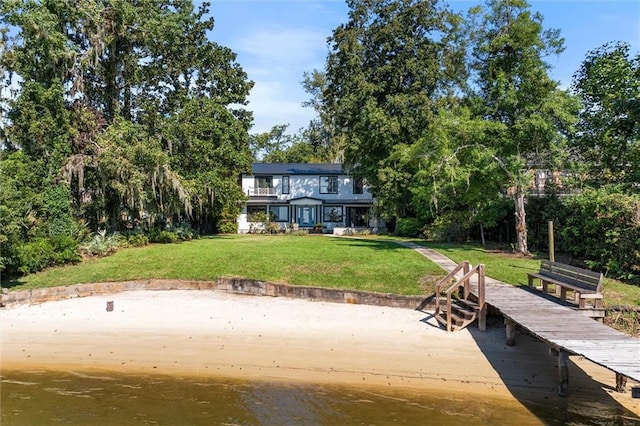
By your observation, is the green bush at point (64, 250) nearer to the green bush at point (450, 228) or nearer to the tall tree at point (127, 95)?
the tall tree at point (127, 95)

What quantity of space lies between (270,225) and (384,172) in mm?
10390

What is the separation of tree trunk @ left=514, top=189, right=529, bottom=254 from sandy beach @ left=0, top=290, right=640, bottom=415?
890 cm

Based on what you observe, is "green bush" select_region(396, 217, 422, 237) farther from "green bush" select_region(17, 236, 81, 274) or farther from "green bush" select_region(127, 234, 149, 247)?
"green bush" select_region(17, 236, 81, 274)

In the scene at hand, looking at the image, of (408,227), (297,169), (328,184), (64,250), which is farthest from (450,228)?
(64,250)

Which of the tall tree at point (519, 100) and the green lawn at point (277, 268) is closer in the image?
the green lawn at point (277, 268)

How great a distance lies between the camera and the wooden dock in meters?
6.60

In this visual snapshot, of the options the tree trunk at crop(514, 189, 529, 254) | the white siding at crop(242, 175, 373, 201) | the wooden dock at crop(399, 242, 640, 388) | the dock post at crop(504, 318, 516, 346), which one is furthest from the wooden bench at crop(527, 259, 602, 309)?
the white siding at crop(242, 175, 373, 201)

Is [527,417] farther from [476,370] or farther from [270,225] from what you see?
[270,225]

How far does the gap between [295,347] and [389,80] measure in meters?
26.5

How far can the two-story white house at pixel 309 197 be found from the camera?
3884 centimetres

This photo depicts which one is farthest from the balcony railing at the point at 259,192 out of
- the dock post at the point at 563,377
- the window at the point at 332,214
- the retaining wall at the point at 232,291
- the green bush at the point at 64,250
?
the dock post at the point at 563,377

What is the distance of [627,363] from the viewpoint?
6.35 meters

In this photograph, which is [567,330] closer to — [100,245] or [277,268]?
[277,268]

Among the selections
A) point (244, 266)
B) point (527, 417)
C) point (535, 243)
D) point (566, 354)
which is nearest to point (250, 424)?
point (527, 417)
